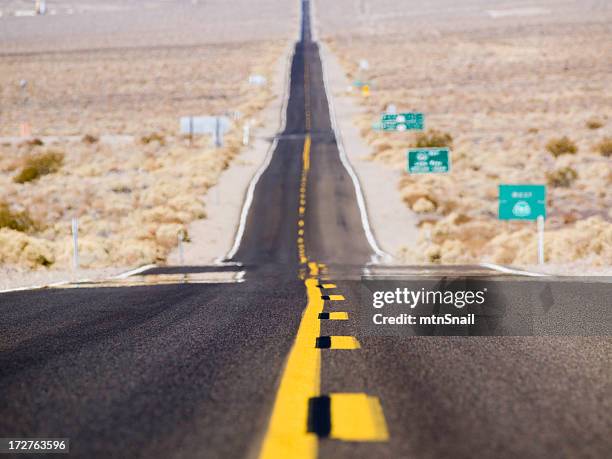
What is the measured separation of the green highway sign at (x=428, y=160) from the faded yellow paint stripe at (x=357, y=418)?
98.9ft

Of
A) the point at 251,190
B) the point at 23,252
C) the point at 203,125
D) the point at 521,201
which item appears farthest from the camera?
the point at 203,125

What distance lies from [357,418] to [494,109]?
73.2 metres

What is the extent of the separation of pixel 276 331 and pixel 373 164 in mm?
46025

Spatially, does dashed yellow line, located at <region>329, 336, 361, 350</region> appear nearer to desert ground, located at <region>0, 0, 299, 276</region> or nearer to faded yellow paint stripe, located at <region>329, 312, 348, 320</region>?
faded yellow paint stripe, located at <region>329, 312, 348, 320</region>

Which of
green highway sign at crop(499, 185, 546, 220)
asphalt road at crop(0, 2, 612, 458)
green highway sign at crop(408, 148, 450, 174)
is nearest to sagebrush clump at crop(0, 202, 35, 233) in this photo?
green highway sign at crop(408, 148, 450, 174)

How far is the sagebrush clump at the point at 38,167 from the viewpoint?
46750 mm

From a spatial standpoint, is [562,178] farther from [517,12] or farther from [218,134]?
[517,12]

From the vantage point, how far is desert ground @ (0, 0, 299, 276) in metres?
32.9

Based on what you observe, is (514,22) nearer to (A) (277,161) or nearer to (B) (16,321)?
(A) (277,161)

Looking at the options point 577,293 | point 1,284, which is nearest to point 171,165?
point 1,284

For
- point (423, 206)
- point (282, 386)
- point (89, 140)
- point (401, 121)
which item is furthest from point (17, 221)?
point (89, 140)

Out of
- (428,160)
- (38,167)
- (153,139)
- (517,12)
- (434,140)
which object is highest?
(517,12)

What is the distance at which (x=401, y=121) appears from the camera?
44594 millimetres

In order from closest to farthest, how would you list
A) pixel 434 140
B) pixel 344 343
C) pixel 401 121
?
1. pixel 344 343
2. pixel 401 121
3. pixel 434 140
